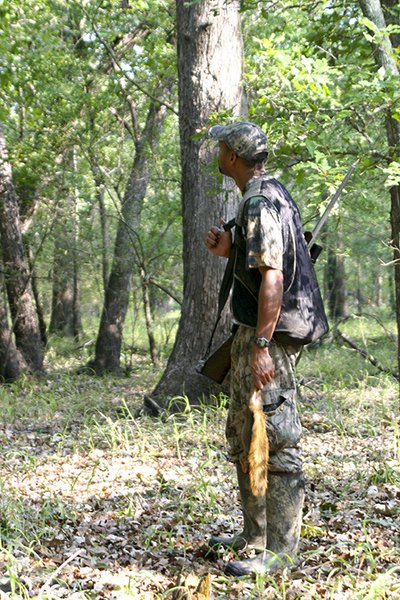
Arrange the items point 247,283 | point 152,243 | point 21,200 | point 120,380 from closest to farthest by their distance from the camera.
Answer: point 247,283 → point 120,380 → point 21,200 → point 152,243

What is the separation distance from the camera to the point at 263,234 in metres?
3.12

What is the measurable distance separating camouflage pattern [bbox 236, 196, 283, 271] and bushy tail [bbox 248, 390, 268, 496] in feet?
2.44

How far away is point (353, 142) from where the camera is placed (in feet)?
18.6

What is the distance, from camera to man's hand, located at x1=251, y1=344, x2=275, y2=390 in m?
3.16

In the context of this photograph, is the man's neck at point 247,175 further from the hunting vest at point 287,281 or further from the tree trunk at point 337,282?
the tree trunk at point 337,282

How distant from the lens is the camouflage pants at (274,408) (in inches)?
129

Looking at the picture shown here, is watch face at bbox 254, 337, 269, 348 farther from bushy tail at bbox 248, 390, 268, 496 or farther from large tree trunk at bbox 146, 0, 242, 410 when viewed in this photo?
large tree trunk at bbox 146, 0, 242, 410

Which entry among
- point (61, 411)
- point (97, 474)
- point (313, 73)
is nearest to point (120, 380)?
point (61, 411)

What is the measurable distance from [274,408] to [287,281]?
2.12ft

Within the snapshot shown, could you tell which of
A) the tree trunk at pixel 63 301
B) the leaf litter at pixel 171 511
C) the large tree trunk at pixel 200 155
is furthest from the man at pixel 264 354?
the tree trunk at pixel 63 301

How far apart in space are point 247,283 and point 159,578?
158cm

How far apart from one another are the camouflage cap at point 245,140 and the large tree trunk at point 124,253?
333 inches

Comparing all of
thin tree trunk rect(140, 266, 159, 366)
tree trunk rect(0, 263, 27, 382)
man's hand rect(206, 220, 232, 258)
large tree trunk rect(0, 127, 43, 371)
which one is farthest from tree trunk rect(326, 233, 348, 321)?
man's hand rect(206, 220, 232, 258)

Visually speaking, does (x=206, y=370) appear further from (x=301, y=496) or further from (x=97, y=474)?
(x=97, y=474)
